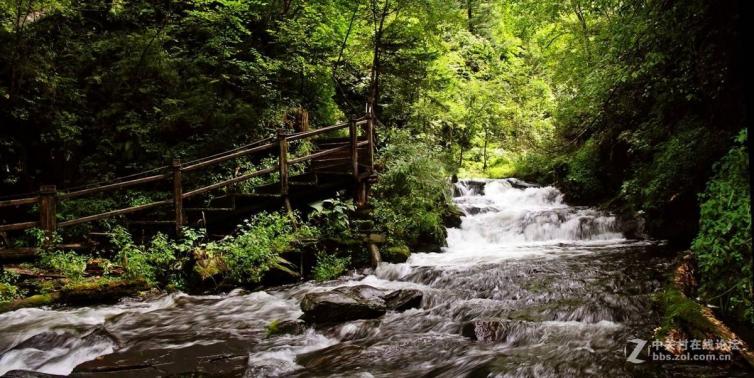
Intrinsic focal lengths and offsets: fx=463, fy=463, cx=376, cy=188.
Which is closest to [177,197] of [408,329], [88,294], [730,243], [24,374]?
[88,294]

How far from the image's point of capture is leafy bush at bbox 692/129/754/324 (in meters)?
4.99

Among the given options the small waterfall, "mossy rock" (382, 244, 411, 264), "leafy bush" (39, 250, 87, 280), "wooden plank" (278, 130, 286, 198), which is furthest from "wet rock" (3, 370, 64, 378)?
the small waterfall

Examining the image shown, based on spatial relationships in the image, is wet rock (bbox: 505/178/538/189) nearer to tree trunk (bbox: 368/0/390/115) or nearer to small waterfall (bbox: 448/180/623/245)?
small waterfall (bbox: 448/180/623/245)

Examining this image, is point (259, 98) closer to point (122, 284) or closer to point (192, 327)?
point (122, 284)

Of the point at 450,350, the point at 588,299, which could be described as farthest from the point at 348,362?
the point at 588,299

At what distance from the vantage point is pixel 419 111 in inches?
615

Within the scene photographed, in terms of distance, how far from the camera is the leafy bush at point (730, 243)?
4.99m

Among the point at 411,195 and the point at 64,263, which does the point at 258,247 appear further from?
the point at 411,195

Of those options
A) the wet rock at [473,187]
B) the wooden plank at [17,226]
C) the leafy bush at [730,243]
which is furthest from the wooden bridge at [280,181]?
the leafy bush at [730,243]

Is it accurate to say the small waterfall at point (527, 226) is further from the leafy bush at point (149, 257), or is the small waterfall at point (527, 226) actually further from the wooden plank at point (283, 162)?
the leafy bush at point (149, 257)

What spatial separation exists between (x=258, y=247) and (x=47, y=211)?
401 centimetres

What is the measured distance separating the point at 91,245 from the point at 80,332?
3.79 metres

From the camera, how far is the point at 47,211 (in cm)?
887

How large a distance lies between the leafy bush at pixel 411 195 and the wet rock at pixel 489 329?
4962 millimetres
